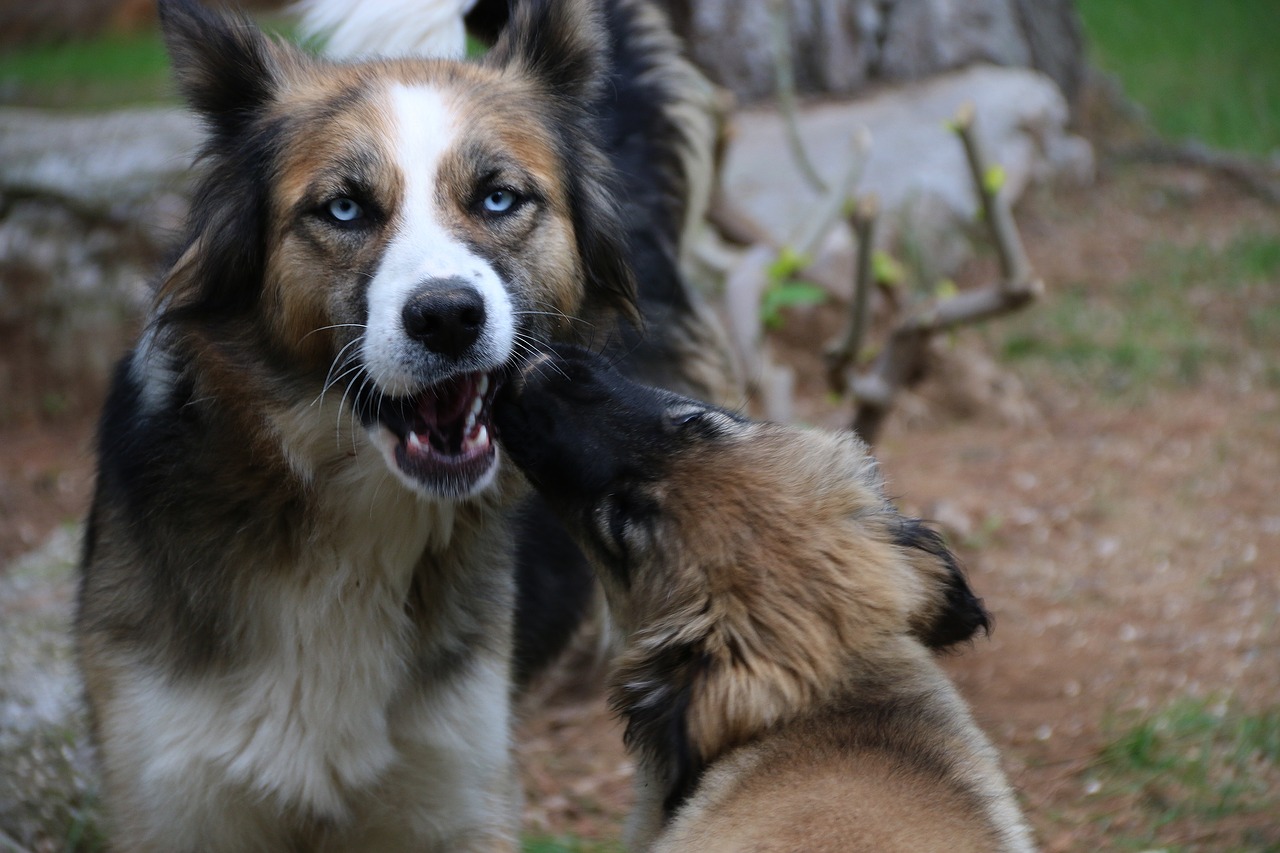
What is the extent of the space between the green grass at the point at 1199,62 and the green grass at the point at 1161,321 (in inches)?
108

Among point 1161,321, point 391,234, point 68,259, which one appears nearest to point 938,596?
point 391,234

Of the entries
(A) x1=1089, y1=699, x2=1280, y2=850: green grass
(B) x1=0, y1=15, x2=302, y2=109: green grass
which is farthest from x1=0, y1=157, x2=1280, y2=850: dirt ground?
(B) x1=0, y1=15, x2=302, y2=109: green grass

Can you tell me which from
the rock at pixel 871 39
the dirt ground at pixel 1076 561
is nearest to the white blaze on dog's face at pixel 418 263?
the dirt ground at pixel 1076 561

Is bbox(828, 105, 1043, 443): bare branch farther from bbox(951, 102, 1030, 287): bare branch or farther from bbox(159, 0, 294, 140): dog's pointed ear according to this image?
bbox(159, 0, 294, 140): dog's pointed ear

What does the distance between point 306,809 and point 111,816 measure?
1.64 feet

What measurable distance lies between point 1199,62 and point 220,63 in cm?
1274

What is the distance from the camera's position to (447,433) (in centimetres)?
299

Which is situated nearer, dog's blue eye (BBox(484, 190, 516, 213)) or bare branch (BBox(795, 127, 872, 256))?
dog's blue eye (BBox(484, 190, 516, 213))

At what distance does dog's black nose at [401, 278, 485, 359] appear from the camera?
106 inches

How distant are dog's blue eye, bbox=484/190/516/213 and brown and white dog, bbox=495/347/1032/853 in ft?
1.28

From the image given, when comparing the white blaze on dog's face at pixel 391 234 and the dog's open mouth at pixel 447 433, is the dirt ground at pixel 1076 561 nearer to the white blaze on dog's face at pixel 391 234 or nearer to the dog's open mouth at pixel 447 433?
the white blaze on dog's face at pixel 391 234

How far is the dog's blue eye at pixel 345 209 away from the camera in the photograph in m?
2.91

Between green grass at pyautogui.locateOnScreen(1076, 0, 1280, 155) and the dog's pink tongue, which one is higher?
the dog's pink tongue

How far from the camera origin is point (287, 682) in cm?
308
